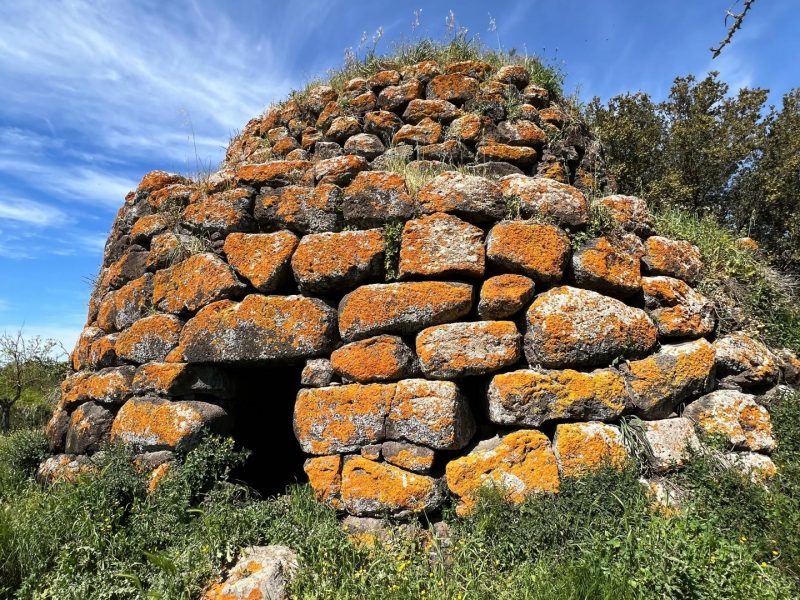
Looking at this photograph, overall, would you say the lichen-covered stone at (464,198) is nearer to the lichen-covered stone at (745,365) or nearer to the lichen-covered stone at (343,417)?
the lichen-covered stone at (343,417)

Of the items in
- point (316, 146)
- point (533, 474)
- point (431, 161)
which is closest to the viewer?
point (533, 474)

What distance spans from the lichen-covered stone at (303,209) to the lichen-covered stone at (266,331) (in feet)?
2.44

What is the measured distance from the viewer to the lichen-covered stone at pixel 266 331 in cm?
429

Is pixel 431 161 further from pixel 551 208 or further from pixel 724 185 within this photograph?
pixel 724 185

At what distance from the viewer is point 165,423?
4.45 m

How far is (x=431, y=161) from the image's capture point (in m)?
5.27

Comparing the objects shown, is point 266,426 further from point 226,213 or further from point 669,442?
point 669,442

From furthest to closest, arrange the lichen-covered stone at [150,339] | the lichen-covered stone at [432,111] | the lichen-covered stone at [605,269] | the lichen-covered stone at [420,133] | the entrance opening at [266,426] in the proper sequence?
the lichen-covered stone at [432,111], the lichen-covered stone at [420,133], the entrance opening at [266,426], the lichen-covered stone at [150,339], the lichen-covered stone at [605,269]

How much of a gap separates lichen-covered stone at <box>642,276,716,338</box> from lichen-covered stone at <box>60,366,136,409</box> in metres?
5.03

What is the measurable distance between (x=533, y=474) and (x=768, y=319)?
9.65 ft

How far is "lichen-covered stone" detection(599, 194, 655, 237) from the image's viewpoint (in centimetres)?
470

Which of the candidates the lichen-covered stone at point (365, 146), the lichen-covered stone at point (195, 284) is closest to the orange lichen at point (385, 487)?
the lichen-covered stone at point (195, 284)

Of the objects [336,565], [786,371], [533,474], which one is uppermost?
[786,371]

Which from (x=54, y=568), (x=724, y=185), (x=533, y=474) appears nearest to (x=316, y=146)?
(x=533, y=474)
